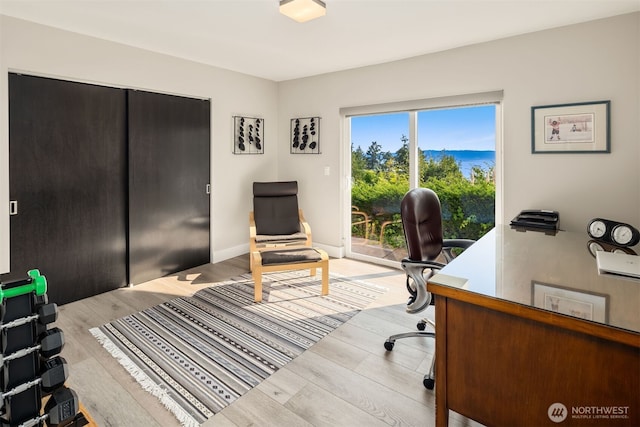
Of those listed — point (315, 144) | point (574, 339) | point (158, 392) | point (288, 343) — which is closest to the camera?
point (574, 339)

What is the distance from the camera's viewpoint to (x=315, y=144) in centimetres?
473

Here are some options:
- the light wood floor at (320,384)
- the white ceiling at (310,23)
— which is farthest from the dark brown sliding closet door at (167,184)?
the light wood floor at (320,384)

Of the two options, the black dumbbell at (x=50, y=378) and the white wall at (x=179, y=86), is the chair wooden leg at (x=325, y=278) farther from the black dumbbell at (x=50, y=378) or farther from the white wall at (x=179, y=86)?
the black dumbbell at (x=50, y=378)

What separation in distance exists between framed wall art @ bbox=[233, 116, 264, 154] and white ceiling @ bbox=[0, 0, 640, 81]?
1002 mm

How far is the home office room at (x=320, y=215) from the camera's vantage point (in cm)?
127

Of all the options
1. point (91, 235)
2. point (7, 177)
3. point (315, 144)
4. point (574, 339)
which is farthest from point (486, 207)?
point (7, 177)

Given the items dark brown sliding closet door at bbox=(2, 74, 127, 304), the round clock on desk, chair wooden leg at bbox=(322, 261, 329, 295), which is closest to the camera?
the round clock on desk

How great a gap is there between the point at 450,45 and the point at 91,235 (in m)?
4.03

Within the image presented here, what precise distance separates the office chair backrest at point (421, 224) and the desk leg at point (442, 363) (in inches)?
28.7

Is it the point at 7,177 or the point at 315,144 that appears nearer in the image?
the point at 7,177

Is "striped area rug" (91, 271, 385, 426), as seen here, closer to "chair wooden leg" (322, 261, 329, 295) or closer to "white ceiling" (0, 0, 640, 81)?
"chair wooden leg" (322, 261, 329, 295)

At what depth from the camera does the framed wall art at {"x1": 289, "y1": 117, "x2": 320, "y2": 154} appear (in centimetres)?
472

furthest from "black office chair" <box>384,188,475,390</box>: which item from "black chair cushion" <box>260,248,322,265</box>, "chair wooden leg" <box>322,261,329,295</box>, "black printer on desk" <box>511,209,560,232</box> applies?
"black chair cushion" <box>260,248,322,265</box>

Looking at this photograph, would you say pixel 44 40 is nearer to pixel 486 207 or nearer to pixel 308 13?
pixel 308 13
